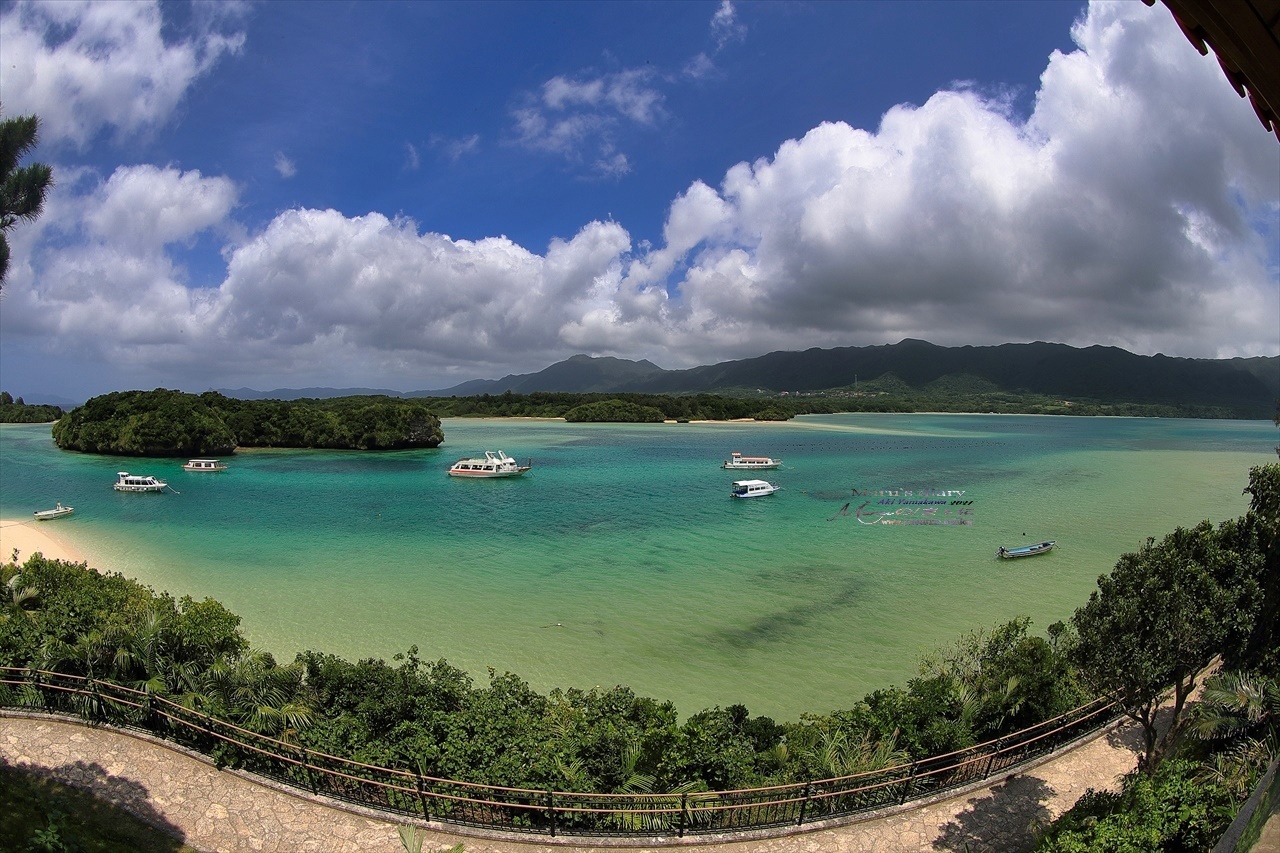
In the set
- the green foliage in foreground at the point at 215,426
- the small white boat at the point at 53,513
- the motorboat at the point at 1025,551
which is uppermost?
the green foliage in foreground at the point at 215,426

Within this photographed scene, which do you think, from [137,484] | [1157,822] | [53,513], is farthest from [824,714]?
[137,484]

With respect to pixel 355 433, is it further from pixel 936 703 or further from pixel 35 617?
pixel 936 703

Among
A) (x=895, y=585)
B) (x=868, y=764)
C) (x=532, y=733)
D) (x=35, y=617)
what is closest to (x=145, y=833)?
(x=532, y=733)

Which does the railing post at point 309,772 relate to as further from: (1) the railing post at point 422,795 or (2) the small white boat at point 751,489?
(2) the small white boat at point 751,489

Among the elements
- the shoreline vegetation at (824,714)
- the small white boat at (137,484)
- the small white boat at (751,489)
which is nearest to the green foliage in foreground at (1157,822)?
the shoreline vegetation at (824,714)

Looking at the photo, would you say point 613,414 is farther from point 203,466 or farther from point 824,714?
point 824,714

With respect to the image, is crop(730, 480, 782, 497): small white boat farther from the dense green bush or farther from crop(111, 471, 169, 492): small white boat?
the dense green bush
